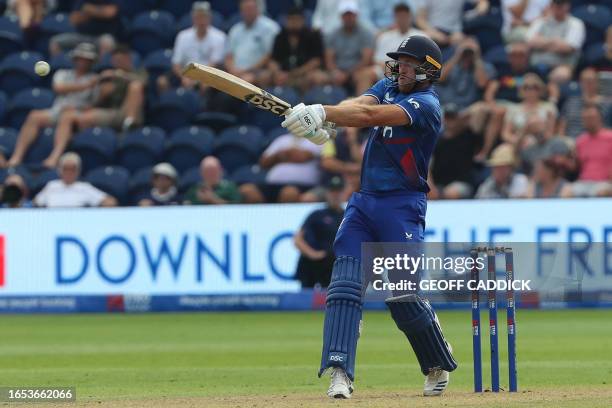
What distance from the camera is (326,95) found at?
60.0ft


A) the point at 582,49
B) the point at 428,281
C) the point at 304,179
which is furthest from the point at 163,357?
the point at 582,49

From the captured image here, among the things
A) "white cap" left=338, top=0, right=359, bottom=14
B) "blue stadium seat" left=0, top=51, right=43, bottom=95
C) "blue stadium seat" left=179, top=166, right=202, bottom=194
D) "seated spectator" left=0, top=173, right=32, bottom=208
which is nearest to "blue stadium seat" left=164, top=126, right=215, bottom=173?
"blue stadium seat" left=179, top=166, right=202, bottom=194

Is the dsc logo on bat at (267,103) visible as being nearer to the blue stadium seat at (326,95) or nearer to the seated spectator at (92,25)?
the blue stadium seat at (326,95)

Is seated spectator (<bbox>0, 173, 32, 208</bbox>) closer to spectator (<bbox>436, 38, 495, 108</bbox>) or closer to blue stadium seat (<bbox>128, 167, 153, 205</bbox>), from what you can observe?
blue stadium seat (<bbox>128, 167, 153, 205</bbox>)

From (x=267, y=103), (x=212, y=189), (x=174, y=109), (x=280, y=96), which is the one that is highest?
(x=174, y=109)

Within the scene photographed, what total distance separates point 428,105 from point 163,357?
460 centimetres

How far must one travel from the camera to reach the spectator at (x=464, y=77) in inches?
717

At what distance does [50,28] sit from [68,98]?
2.28 metres

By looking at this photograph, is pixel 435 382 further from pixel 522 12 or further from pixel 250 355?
pixel 522 12

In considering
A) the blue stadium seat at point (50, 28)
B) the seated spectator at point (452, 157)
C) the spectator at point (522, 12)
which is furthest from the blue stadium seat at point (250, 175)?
the blue stadium seat at point (50, 28)

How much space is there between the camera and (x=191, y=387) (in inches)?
362

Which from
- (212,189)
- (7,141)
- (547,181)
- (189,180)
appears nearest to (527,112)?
(547,181)

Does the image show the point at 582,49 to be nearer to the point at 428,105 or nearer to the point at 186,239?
the point at 186,239

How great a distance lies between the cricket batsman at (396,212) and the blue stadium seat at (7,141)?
40.2 feet
